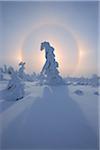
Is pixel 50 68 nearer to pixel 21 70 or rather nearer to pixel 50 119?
pixel 21 70

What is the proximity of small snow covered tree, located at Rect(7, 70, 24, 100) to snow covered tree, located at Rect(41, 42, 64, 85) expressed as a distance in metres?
0.25

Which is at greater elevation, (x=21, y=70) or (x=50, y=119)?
(x=21, y=70)

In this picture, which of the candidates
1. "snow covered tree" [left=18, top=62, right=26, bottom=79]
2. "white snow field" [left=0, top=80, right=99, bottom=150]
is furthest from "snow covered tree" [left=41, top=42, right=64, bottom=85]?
"snow covered tree" [left=18, top=62, right=26, bottom=79]

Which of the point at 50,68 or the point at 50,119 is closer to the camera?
the point at 50,119

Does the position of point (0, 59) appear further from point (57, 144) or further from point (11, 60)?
point (57, 144)

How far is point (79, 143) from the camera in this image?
1854mm

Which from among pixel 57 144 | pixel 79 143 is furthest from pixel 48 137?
pixel 79 143

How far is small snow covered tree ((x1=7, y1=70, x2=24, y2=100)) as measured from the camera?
210 centimetres

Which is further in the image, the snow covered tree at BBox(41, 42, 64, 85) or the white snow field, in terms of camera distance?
the snow covered tree at BBox(41, 42, 64, 85)

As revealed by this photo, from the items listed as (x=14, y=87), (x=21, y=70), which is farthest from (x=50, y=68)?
(x=14, y=87)

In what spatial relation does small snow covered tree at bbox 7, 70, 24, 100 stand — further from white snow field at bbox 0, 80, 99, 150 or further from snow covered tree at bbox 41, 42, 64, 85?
snow covered tree at bbox 41, 42, 64, 85

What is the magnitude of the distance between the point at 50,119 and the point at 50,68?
48 cm

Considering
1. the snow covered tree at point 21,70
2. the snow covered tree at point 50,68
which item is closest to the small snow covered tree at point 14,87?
the snow covered tree at point 21,70

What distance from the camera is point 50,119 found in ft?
6.57
